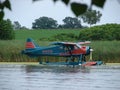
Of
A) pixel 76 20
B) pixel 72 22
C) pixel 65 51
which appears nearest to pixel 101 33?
pixel 65 51

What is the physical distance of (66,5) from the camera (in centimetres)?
297

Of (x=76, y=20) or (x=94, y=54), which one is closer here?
(x=76, y=20)

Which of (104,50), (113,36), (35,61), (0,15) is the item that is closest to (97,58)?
(104,50)

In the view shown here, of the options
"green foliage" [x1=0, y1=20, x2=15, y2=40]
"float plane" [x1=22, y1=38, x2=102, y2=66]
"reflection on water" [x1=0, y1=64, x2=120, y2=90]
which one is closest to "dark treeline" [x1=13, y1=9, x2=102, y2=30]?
"green foliage" [x1=0, y1=20, x2=15, y2=40]

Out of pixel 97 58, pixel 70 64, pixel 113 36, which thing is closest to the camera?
pixel 70 64

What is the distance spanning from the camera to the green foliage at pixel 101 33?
55781 millimetres

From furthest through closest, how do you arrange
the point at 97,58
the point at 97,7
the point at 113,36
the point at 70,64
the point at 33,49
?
1. the point at 113,36
2. the point at 97,58
3. the point at 33,49
4. the point at 70,64
5. the point at 97,7

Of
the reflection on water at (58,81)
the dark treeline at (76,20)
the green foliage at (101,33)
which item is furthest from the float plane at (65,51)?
the green foliage at (101,33)

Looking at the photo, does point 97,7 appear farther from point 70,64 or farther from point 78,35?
point 78,35

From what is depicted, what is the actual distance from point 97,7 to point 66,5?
180 mm

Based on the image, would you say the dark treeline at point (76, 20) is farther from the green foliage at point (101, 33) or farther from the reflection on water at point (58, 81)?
the green foliage at point (101, 33)

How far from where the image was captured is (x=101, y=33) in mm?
56438

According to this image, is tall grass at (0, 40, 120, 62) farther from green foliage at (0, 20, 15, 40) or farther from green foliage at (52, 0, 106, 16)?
green foliage at (52, 0, 106, 16)

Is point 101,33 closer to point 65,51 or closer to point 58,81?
point 65,51
